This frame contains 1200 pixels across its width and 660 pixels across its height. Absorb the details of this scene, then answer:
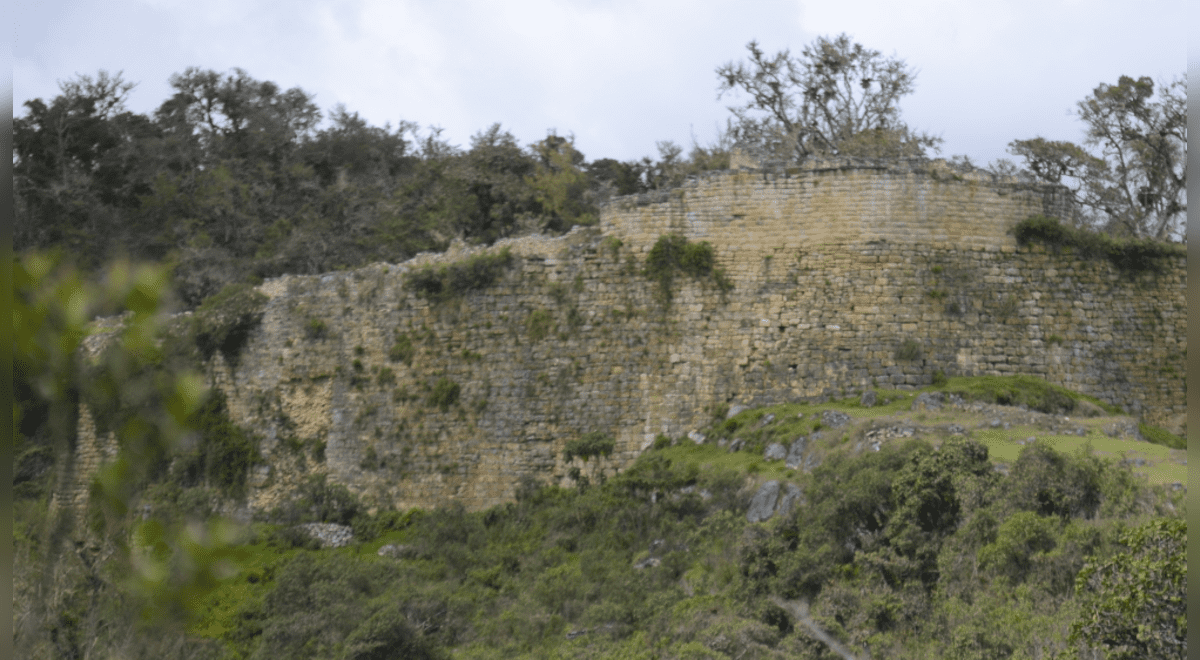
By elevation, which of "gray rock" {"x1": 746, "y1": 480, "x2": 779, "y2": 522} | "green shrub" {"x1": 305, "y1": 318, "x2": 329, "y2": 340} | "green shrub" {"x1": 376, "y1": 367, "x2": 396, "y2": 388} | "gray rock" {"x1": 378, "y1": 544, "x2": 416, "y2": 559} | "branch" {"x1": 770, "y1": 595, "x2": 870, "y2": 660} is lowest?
"gray rock" {"x1": 378, "y1": 544, "x2": 416, "y2": 559}

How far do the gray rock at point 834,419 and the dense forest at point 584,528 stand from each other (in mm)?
180

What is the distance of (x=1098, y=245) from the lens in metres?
15.2

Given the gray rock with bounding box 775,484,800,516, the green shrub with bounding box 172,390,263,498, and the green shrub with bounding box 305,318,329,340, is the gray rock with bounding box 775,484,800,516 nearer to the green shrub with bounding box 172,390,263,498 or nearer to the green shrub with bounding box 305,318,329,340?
the green shrub with bounding box 305,318,329,340

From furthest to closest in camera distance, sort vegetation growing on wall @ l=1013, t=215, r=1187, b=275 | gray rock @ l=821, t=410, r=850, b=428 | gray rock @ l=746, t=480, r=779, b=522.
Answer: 1. vegetation growing on wall @ l=1013, t=215, r=1187, b=275
2. gray rock @ l=821, t=410, r=850, b=428
3. gray rock @ l=746, t=480, r=779, b=522

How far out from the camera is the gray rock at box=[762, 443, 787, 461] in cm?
1279

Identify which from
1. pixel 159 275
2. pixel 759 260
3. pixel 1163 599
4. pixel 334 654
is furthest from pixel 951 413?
Answer: pixel 159 275

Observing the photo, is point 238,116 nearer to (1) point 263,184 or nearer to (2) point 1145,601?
(1) point 263,184

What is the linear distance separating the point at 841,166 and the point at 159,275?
41.5ft

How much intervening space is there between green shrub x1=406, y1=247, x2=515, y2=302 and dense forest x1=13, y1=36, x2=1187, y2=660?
3.64 metres

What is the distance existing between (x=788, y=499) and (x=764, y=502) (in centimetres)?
36

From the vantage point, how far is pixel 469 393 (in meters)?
16.4

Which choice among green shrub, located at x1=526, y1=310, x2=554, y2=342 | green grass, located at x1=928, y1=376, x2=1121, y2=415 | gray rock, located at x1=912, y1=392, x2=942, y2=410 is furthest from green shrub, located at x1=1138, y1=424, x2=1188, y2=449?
green shrub, located at x1=526, y1=310, x2=554, y2=342

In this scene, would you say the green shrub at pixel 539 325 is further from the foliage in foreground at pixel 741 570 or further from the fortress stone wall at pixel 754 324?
the foliage in foreground at pixel 741 570

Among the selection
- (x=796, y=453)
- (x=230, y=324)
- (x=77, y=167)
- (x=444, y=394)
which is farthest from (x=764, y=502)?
(x=77, y=167)
